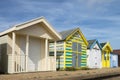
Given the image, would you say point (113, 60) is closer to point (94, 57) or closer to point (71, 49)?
point (94, 57)

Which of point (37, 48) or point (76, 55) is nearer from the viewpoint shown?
point (37, 48)

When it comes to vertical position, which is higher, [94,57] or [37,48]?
[37,48]

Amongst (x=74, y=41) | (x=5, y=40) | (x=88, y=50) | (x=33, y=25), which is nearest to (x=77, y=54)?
(x=74, y=41)

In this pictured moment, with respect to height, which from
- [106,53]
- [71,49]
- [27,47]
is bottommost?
[106,53]

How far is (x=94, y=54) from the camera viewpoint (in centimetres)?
3334

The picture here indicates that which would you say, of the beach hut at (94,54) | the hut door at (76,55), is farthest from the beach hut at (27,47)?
the beach hut at (94,54)

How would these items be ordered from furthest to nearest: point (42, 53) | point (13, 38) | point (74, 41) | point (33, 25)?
point (74, 41), point (42, 53), point (33, 25), point (13, 38)

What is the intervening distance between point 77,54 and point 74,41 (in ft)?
5.40

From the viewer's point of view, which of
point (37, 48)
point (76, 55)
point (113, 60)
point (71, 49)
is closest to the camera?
point (37, 48)

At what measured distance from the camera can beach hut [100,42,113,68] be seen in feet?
119

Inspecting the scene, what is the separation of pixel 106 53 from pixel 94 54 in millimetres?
4704

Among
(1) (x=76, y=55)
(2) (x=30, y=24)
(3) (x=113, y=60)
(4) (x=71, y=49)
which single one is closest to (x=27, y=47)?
(2) (x=30, y=24)

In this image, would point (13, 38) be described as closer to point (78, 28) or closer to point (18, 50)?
point (18, 50)

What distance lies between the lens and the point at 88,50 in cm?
3216
